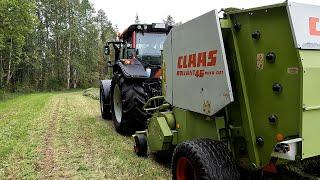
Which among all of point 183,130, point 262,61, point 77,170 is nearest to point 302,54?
point 262,61

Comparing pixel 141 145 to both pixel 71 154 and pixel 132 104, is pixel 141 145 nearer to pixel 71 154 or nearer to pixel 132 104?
pixel 71 154

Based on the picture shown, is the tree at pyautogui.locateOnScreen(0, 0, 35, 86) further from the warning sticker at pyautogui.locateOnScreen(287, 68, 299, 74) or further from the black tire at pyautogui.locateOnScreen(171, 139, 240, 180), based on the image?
the warning sticker at pyautogui.locateOnScreen(287, 68, 299, 74)

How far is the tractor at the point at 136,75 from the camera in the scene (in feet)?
25.5

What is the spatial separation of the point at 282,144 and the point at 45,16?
141 ft

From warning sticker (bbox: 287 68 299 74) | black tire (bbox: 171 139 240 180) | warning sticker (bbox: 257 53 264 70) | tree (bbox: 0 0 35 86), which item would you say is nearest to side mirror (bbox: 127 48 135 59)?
black tire (bbox: 171 139 240 180)

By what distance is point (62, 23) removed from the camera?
43.4m

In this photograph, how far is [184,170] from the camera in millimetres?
4230

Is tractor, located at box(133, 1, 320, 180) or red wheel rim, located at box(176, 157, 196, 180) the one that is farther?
red wheel rim, located at box(176, 157, 196, 180)

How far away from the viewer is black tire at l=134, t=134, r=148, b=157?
625 centimetres

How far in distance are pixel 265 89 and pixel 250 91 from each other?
0.21 meters

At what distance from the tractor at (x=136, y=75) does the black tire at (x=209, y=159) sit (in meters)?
3.71

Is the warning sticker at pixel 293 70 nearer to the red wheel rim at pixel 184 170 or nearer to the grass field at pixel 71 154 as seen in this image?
the red wheel rim at pixel 184 170

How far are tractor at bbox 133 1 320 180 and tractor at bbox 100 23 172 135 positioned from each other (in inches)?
117

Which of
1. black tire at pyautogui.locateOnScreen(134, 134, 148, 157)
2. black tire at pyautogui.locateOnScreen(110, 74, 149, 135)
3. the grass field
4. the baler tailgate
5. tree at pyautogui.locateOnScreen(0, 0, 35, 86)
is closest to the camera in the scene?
the baler tailgate
